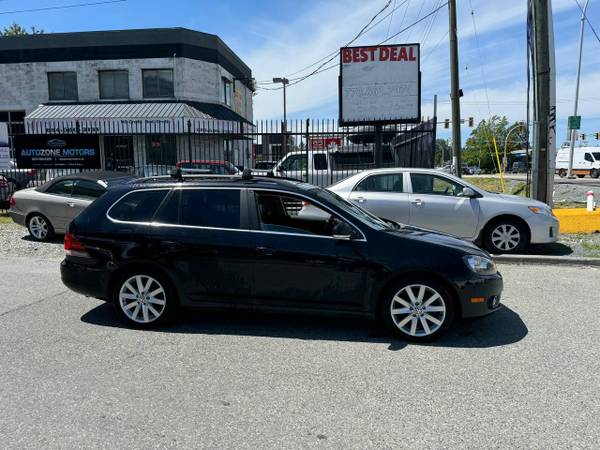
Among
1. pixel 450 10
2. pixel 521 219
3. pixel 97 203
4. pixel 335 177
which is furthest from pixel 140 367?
pixel 450 10

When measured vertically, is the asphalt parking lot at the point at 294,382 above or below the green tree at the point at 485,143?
below

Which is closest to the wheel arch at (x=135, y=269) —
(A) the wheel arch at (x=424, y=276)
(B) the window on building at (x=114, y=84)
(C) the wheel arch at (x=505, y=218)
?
(A) the wheel arch at (x=424, y=276)

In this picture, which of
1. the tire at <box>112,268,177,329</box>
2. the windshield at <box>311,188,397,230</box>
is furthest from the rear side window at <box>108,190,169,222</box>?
Answer: the windshield at <box>311,188,397,230</box>

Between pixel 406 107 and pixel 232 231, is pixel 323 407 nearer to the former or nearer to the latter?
pixel 232 231

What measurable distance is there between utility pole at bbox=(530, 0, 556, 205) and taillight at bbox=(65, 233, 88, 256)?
29.7ft

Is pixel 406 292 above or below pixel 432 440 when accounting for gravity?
above

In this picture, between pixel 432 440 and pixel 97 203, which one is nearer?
pixel 432 440

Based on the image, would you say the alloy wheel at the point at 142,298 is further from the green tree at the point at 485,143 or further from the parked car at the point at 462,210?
the green tree at the point at 485,143

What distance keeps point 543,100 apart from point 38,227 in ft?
35.9

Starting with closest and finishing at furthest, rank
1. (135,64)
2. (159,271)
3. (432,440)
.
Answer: (432,440)
(159,271)
(135,64)

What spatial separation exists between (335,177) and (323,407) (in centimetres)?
1020

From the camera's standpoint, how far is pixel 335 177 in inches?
516

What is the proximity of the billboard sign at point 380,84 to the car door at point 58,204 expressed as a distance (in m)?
7.37

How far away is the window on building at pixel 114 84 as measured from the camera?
26.4m
